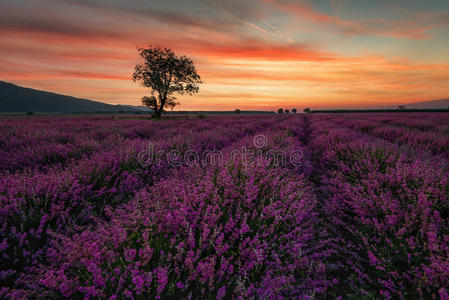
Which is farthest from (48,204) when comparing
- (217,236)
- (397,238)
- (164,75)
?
(164,75)

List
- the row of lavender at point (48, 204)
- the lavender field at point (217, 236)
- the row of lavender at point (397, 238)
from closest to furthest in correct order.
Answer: the lavender field at point (217, 236), the row of lavender at point (397, 238), the row of lavender at point (48, 204)

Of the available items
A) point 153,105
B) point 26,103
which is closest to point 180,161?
point 153,105

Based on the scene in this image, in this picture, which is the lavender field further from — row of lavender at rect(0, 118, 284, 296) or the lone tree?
the lone tree

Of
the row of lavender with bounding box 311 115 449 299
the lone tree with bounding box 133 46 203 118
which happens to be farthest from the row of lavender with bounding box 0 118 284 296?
the lone tree with bounding box 133 46 203 118

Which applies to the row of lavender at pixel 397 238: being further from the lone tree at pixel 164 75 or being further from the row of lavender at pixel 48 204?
the lone tree at pixel 164 75

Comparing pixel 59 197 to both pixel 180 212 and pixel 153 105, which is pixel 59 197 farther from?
pixel 153 105

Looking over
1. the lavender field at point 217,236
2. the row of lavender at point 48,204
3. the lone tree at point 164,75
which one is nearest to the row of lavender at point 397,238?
the lavender field at point 217,236

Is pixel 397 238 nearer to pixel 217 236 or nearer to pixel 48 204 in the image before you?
pixel 217 236

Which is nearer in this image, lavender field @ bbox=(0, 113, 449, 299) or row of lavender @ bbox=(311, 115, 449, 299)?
lavender field @ bbox=(0, 113, 449, 299)

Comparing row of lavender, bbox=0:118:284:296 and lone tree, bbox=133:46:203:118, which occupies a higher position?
lone tree, bbox=133:46:203:118

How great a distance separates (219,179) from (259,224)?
95 cm

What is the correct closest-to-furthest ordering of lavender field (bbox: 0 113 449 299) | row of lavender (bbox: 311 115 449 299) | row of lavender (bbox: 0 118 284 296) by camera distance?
lavender field (bbox: 0 113 449 299) < row of lavender (bbox: 311 115 449 299) < row of lavender (bbox: 0 118 284 296)

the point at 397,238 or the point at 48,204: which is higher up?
the point at 48,204

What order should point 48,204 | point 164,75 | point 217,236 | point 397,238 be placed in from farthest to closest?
point 164,75 → point 48,204 → point 397,238 → point 217,236
